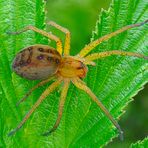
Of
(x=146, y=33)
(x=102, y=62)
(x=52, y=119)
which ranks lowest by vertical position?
(x=52, y=119)

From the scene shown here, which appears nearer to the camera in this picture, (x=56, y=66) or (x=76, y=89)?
(x=76, y=89)

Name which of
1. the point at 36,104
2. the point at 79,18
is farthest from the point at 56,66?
the point at 79,18

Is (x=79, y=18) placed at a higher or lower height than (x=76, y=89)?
lower

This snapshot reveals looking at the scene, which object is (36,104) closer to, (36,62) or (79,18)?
(36,62)

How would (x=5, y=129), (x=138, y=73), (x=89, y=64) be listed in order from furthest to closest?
(x=89, y=64) → (x=138, y=73) → (x=5, y=129)

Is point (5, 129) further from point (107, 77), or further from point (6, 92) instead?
point (107, 77)

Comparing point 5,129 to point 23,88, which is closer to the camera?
point 5,129

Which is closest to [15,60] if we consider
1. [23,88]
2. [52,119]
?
[23,88]
